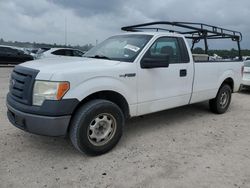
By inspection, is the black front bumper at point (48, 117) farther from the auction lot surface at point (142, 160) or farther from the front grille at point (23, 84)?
the auction lot surface at point (142, 160)

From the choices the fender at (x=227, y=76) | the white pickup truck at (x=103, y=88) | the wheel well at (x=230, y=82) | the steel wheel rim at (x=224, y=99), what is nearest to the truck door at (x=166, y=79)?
the white pickup truck at (x=103, y=88)

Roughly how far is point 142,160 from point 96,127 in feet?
2.63

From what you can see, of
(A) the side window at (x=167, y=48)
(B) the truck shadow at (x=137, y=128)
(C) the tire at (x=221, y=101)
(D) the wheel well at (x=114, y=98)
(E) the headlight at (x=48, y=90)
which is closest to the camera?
(E) the headlight at (x=48, y=90)

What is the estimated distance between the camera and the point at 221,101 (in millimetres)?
6266

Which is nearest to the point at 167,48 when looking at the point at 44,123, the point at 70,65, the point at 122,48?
the point at 122,48

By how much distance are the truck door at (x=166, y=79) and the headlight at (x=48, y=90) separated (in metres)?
1.34

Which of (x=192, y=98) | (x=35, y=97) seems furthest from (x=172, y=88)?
(x=35, y=97)

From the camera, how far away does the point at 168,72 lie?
4535mm

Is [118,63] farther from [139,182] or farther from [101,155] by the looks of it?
[139,182]

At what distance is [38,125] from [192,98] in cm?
319

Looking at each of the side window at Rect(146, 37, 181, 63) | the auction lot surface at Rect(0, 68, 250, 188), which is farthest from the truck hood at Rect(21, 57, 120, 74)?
the auction lot surface at Rect(0, 68, 250, 188)

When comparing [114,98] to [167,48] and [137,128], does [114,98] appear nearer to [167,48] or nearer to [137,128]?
[137,128]

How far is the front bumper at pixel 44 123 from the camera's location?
3.24m

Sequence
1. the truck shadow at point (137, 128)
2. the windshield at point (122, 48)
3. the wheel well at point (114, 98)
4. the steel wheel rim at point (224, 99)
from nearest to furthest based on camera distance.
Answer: the wheel well at point (114, 98) < the truck shadow at point (137, 128) < the windshield at point (122, 48) < the steel wheel rim at point (224, 99)
